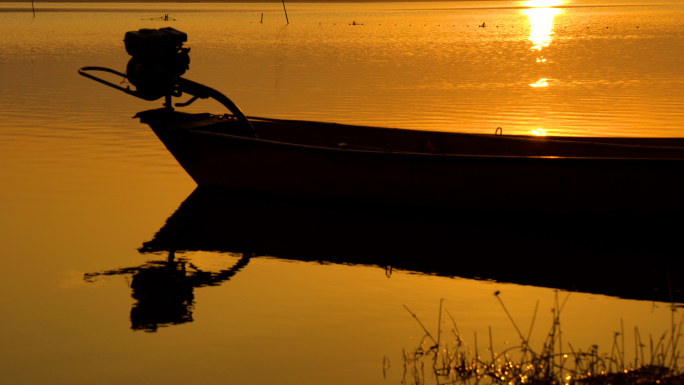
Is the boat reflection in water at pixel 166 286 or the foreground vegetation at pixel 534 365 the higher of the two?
the boat reflection in water at pixel 166 286

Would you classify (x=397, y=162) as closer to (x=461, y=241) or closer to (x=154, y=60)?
(x=461, y=241)

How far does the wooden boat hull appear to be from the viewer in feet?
27.8

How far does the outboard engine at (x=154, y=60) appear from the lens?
31.2ft

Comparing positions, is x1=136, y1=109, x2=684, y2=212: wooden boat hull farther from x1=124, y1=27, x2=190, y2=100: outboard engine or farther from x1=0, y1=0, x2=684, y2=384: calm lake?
x1=124, y1=27, x2=190, y2=100: outboard engine

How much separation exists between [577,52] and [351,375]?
34.2 meters

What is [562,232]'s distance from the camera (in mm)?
8844

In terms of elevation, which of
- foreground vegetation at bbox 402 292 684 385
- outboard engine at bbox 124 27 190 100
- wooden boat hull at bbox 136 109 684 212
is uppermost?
outboard engine at bbox 124 27 190 100

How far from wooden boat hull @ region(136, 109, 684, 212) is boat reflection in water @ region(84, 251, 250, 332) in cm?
186

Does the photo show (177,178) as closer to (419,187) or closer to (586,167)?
(419,187)

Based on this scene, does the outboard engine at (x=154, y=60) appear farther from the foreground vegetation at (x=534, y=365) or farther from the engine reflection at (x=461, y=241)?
the foreground vegetation at (x=534, y=365)

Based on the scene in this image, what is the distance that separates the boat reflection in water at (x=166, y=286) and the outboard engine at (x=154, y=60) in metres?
2.32

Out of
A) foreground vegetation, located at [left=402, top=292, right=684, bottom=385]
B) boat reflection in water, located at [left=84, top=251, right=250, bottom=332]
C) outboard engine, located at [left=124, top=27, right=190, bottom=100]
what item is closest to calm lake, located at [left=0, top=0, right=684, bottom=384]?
boat reflection in water, located at [left=84, top=251, right=250, bottom=332]

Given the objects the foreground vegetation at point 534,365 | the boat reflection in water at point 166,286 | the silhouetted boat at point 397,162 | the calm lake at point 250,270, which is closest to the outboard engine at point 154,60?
the silhouetted boat at point 397,162

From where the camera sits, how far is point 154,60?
9.68 m
